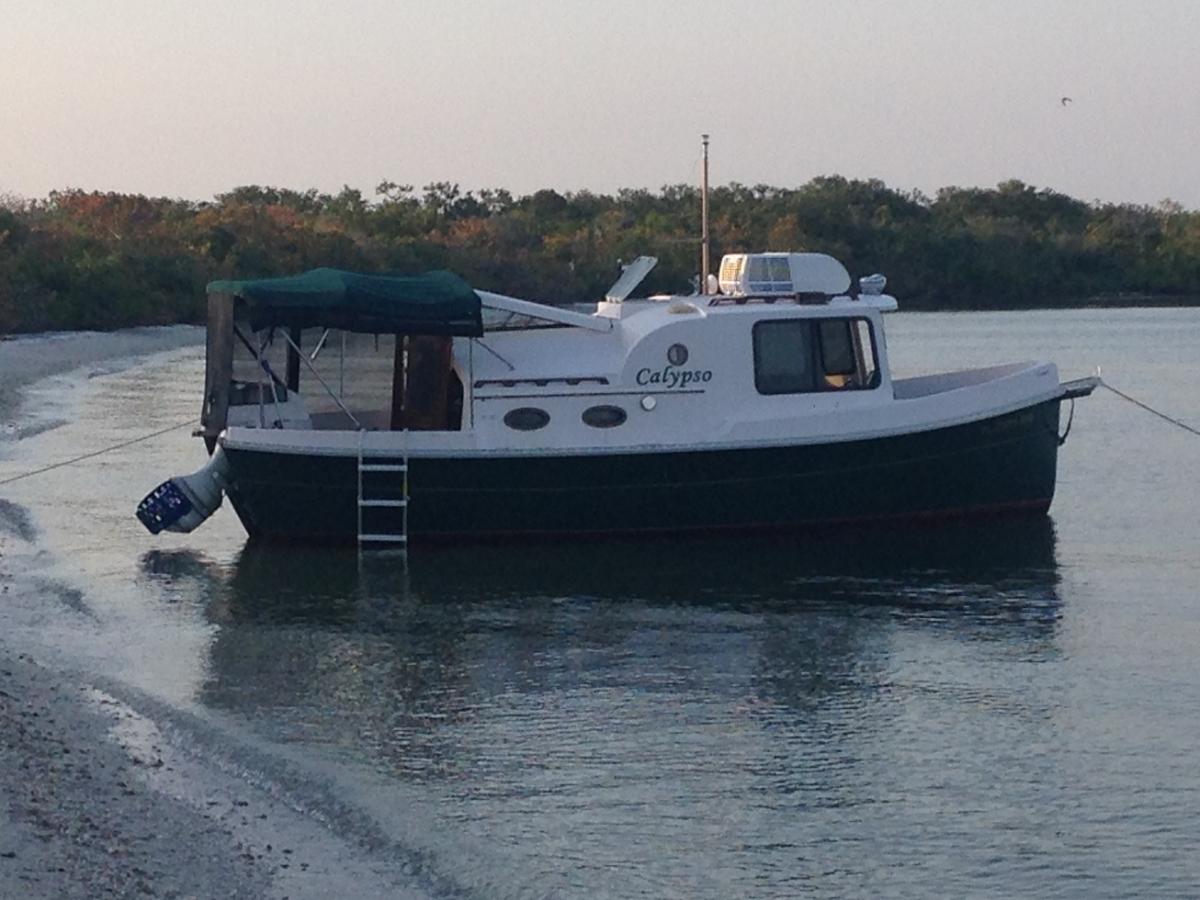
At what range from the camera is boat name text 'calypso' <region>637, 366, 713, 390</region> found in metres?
16.9

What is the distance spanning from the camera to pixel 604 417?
1686 centimetres

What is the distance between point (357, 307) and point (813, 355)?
408 centimetres

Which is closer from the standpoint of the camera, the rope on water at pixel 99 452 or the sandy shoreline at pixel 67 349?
the rope on water at pixel 99 452

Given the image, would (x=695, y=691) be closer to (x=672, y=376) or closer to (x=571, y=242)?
(x=672, y=376)

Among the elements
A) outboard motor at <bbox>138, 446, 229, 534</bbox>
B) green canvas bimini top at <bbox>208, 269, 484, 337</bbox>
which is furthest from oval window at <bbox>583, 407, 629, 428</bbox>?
outboard motor at <bbox>138, 446, 229, 534</bbox>

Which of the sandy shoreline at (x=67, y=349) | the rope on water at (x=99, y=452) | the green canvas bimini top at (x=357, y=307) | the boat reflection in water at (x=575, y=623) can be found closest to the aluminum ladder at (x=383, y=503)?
the boat reflection in water at (x=575, y=623)

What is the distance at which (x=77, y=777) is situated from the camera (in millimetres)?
9305

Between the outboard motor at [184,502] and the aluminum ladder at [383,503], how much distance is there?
4.35 ft

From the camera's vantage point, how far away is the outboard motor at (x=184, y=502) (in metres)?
17.3

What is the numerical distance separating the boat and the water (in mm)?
425

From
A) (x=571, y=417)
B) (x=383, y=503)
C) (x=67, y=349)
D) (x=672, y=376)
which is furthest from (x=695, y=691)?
(x=67, y=349)

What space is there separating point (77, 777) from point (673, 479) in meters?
8.57

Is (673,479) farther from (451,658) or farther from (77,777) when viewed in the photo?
(77,777)

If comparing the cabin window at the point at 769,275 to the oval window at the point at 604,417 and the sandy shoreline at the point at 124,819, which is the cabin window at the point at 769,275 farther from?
the sandy shoreline at the point at 124,819
